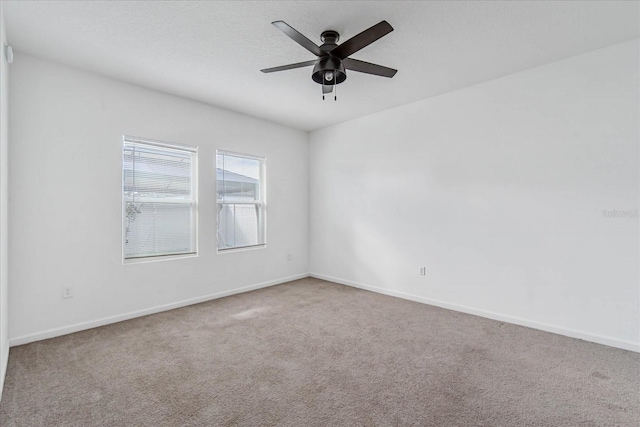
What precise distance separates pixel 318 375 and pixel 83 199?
9.46 ft

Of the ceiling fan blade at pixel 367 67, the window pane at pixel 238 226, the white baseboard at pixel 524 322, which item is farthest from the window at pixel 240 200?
the ceiling fan blade at pixel 367 67

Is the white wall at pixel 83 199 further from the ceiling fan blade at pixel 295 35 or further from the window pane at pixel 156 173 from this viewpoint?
the ceiling fan blade at pixel 295 35

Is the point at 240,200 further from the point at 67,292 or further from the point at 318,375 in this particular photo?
the point at 318,375

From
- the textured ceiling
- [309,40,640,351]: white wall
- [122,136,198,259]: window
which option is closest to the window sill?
[122,136,198,259]: window

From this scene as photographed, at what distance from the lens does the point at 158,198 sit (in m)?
3.68

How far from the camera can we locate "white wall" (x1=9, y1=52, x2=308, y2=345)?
275cm

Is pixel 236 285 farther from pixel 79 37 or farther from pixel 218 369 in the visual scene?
pixel 79 37

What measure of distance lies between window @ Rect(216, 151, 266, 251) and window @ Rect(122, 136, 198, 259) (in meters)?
0.41

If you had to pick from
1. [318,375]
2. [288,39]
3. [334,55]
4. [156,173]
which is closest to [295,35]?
[334,55]

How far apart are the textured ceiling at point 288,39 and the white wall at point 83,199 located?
0.29m

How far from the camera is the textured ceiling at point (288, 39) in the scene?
2.18 metres

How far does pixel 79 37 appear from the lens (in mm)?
2504

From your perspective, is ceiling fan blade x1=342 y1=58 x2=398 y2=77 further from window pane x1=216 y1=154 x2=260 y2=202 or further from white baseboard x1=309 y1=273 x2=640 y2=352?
white baseboard x1=309 y1=273 x2=640 y2=352

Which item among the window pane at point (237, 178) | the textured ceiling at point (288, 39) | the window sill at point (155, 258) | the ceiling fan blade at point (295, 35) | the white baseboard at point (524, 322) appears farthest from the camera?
the window pane at point (237, 178)
